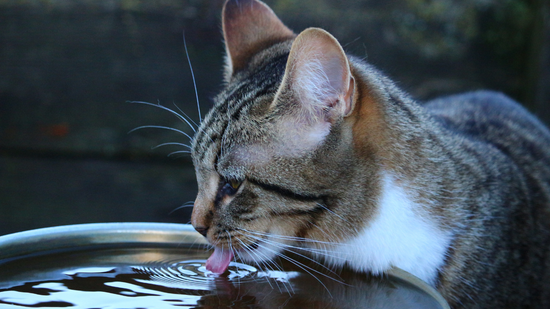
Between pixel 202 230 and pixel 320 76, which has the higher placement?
pixel 320 76

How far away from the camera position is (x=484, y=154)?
5.46 ft

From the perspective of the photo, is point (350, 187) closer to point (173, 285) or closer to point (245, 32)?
point (173, 285)

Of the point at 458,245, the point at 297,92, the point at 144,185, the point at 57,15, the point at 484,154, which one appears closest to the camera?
the point at 297,92

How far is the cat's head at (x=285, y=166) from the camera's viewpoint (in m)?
1.27

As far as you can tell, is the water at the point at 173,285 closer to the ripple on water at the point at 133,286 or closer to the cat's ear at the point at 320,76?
the ripple on water at the point at 133,286

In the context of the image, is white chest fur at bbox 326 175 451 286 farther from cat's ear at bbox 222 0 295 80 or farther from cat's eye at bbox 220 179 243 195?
cat's ear at bbox 222 0 295 80

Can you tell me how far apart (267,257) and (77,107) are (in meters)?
1.79

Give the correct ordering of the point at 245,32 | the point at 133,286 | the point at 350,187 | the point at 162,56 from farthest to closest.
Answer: the point at 162,56 < the point at 245,32 < the point at 350,187 < the point at 133,286

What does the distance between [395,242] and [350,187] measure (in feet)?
0.61

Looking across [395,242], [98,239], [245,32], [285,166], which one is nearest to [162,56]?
[245,32]

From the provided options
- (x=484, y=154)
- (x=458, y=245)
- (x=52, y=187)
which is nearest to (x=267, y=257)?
(x=458, y=245)

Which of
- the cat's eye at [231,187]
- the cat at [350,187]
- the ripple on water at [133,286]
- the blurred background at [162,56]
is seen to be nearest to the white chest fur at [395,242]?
the cat at [350,187]

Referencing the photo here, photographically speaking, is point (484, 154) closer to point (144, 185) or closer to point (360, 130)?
point (360, 130)

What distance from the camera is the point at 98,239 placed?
4.49 feet
